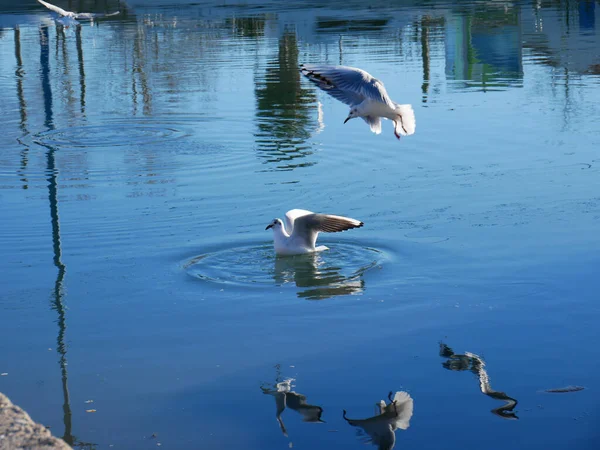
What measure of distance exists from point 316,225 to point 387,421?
366 centimetres

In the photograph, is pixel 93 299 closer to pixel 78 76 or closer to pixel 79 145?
pixel 79 145

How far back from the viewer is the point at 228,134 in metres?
15.9

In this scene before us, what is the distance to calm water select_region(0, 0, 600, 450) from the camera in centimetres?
636

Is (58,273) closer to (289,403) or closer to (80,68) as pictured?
(289,403)

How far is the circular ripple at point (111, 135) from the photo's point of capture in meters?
15.4

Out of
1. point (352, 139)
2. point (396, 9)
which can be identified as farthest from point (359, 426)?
point (396, 9)

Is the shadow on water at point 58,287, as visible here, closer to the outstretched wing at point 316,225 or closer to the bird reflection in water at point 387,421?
the bird reflection in water at point 387,421

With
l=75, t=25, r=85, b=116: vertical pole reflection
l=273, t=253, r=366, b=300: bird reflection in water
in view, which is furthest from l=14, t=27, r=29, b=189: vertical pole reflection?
l=273, t=253, r=366, b=300: bird reflection in water

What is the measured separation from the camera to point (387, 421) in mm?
6098

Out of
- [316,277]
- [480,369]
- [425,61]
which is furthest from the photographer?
[425,61]

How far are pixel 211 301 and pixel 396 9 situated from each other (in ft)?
A: 98.4

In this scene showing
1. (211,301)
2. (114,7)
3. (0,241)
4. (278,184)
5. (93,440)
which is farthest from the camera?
(114,7)

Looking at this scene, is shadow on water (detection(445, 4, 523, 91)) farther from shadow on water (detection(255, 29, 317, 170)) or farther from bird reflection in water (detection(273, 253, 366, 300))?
bird reflection in water (detection(273, 253, 366, 300))

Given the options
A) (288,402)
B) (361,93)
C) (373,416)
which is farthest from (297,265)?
(373,416)
